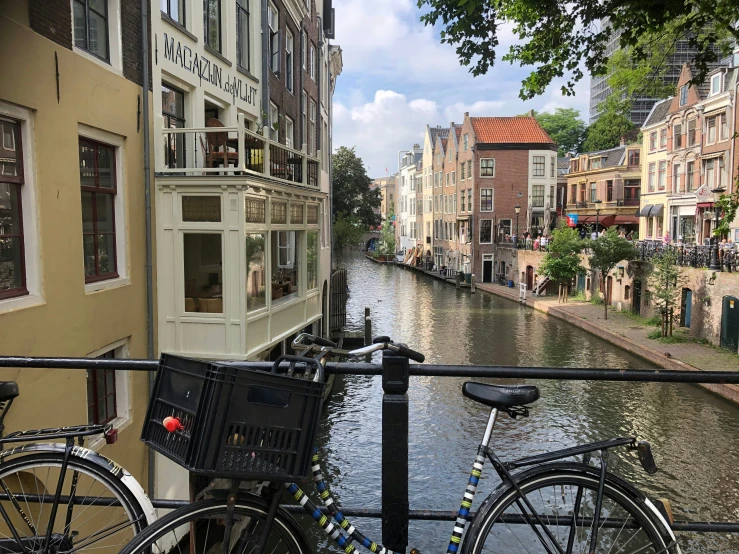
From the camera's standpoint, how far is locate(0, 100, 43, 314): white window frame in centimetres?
655

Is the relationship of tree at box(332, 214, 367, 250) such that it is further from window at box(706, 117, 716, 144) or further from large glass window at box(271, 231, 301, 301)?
large glass window at box(271, 231, 301, 301)

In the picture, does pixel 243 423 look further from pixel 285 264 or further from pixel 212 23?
pixel 212 23

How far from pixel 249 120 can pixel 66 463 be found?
12866 mm

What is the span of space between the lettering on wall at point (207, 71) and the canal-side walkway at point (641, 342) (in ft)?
35.0

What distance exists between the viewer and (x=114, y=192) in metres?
8.62

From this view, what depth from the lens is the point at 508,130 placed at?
51.1 meters

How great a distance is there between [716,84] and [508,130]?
22138 millimetres

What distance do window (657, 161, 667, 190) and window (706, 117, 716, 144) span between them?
215 inches

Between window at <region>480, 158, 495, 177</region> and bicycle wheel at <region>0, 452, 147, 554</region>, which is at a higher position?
window at <region>480, 158, 495, 177</region>

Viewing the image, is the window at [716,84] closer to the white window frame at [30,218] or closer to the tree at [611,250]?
the tree at [611,250]

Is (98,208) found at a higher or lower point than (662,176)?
lower

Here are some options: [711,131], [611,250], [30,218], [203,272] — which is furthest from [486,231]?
[30,218]

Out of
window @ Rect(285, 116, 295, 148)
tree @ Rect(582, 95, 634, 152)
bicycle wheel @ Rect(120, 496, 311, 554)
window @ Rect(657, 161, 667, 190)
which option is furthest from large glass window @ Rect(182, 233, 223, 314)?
A: tree @ Rect(582, 95, 634, 152)

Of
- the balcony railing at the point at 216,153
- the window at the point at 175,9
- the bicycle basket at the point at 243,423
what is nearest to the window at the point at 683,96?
the balcony railing at the point at 216,153
